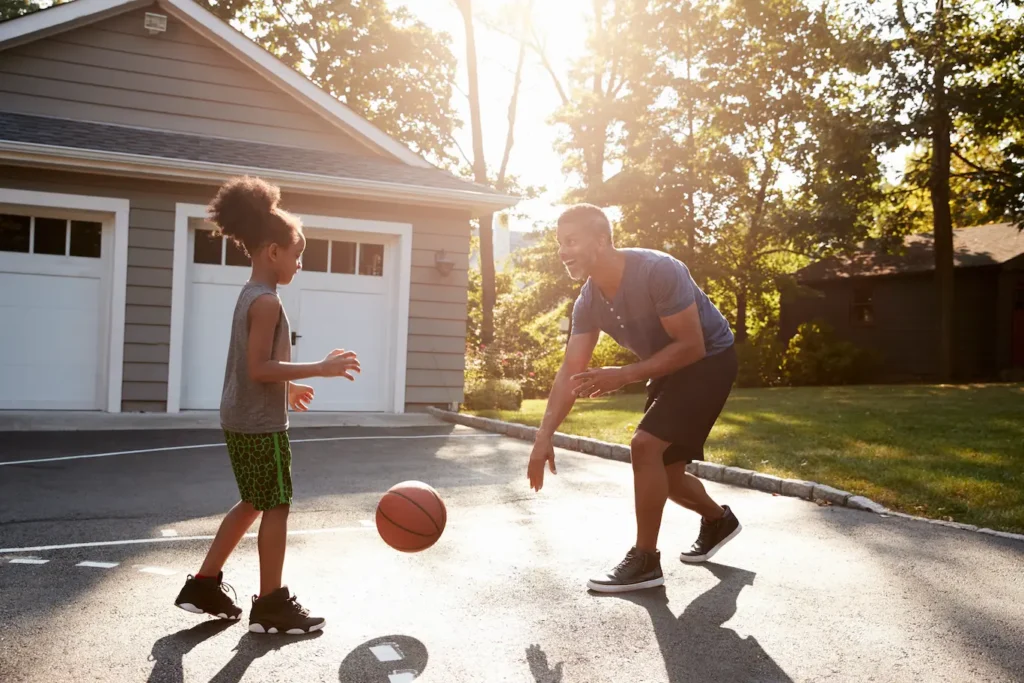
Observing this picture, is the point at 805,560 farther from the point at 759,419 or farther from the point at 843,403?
the point at 843,403

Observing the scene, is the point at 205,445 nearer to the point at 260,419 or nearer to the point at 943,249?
the point at 260,419

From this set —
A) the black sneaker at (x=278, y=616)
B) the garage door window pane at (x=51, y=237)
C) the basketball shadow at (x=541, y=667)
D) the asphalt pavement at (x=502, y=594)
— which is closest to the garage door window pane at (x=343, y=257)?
the garage door window pane at (x=51, y=237)

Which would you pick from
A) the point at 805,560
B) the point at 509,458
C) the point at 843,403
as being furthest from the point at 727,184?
the point at 805,560

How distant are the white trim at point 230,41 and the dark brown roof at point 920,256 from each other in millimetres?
15533

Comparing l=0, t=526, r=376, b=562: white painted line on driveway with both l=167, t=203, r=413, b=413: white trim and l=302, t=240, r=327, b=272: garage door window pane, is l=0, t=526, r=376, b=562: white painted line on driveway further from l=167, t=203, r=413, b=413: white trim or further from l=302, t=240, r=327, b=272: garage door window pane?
l=302, t=240, r=327, b=272: garage door window pane

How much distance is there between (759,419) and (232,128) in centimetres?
911

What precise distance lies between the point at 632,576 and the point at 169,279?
31.4ft

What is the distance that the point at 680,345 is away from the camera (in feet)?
14.4

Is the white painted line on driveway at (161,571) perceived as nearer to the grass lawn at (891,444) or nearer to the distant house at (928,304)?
the grass lawn at (891,444)

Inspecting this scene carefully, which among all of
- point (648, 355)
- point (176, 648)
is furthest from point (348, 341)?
point (176, 648)

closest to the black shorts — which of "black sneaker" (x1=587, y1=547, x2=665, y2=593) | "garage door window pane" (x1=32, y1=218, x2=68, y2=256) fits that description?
"black sneaker" (x1=587, y1=547, x2=665, y2=593)

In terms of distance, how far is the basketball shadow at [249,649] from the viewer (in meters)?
3.27

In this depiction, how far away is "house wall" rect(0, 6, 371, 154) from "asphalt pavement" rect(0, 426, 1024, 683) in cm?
770

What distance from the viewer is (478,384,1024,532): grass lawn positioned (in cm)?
710
